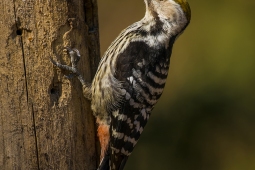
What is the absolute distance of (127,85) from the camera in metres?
4.71

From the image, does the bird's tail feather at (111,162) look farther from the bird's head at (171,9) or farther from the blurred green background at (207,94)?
the blurred green background at (207,94)

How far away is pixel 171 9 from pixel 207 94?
445 cm

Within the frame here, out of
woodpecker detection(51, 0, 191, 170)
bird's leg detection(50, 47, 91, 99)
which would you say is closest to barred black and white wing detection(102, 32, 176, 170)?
woodpecker detection(51, 0, 191, 170)

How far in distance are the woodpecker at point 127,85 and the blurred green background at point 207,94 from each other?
13.1ft

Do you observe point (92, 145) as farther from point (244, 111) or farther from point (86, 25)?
point (244, 111)

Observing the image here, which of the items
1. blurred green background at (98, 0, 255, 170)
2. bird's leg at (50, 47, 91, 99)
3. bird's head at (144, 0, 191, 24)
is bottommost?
blurred green background at (98, 0, 255, 170)

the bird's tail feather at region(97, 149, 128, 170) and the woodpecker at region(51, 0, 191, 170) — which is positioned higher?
the woodpecker at region(51, 0, 191, 170)

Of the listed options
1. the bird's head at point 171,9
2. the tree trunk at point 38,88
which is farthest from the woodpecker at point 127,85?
the tree trunk at point 38,88

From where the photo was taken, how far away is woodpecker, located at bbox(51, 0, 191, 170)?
15.4 feet

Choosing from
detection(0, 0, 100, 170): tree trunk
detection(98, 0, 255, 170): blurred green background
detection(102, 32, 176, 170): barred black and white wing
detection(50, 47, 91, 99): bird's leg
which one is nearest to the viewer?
detection(0, 0, 100, 170): tree trunk

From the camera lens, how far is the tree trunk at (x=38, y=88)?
4254 mm

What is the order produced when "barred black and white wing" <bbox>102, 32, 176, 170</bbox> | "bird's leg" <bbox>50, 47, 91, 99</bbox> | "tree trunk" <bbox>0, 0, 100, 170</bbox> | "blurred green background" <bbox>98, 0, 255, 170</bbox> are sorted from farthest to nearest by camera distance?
1. "blurred green background" <bbox>98, 0, 255, 170</bbox>
2. "barred black and white wing" <bbox>102, 32, 176, 170</bbox>
3. "bird's leg" <bbox>50, 47, 91, 99</bbox>
4. "tree trunk" <bbox>0, 0, 100, 170</bbox>

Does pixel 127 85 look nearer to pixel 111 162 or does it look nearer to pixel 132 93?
pixel 132 93

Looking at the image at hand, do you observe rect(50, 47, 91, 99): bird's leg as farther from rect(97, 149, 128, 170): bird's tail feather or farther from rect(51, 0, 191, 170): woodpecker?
rect(97, 149, 128, 170): bird's tail feather
